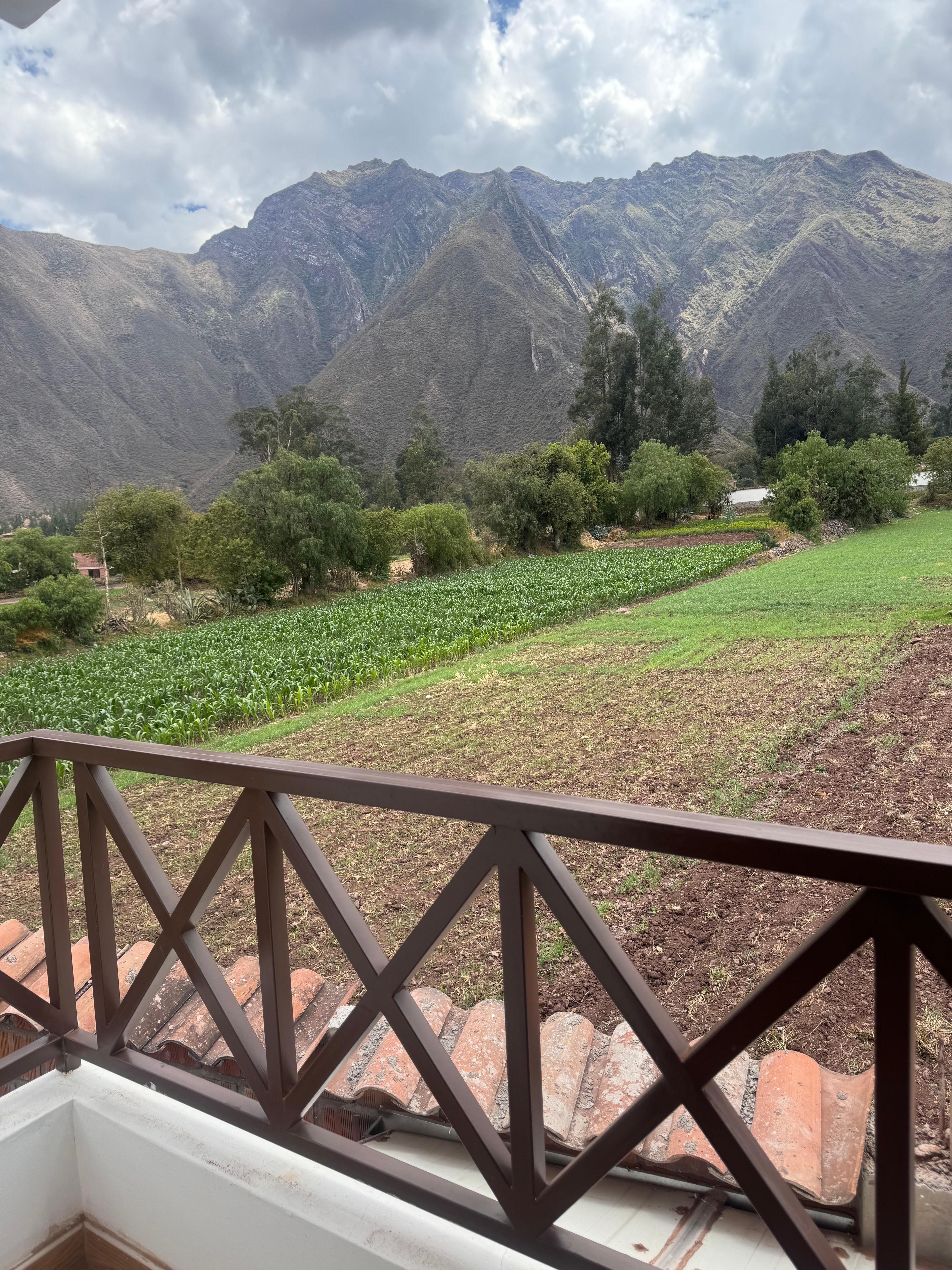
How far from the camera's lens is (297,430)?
53.4 meters

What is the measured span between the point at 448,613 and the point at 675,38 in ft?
85.6

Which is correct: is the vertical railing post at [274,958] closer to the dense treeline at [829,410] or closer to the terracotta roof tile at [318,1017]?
the terracotta roof tile at [318,1017]

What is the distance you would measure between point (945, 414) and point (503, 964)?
74.3 metres

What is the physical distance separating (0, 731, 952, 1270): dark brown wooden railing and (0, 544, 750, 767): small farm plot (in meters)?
7.11

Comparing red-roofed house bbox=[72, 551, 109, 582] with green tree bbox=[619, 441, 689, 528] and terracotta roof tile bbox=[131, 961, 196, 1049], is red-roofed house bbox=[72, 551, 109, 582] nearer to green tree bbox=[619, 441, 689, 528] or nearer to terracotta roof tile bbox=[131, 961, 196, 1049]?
terracotta roof tile bbox=[131, 961, 196, 1049]

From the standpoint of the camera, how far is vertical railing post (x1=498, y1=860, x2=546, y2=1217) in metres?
1.15

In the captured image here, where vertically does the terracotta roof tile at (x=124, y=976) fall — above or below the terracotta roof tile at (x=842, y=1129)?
below

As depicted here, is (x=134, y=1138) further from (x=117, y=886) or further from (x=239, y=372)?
(x=239, y=372)

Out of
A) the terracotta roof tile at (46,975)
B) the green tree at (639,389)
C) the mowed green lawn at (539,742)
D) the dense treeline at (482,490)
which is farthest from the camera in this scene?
the green tree at (639,389)

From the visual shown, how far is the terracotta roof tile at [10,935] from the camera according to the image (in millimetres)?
3227

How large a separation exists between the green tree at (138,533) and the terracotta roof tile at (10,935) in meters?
25.5

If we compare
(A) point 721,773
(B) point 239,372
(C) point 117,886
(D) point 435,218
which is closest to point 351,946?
(C) point 117,886

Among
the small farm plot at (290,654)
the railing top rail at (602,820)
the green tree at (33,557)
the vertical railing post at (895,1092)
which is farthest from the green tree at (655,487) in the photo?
the vertical railing post at (895,1092)

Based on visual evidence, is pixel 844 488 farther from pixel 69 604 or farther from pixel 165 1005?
pixel 165 1005
